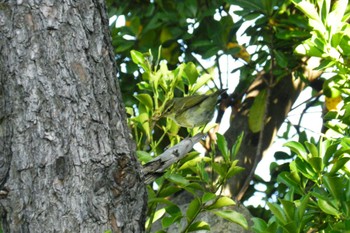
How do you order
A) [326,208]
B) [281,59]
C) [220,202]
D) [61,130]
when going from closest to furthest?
[61,130], [326,208], [220,202], [281,59]

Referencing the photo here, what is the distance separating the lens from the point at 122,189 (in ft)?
7.67

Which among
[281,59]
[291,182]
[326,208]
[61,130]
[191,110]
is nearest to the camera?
[61,130]

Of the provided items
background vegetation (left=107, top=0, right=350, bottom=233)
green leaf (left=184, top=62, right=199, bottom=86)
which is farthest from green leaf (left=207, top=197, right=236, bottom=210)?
green leaf (left=184, top=62, right=199, bottom=86)

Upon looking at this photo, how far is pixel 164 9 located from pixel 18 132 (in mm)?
2247

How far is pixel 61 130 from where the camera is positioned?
236 cm

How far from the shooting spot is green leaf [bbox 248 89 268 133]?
446cm

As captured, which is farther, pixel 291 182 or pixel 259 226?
pixel 291 182

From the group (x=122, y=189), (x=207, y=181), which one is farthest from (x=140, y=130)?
(x=122, y=189)

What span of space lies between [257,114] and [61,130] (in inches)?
89.1

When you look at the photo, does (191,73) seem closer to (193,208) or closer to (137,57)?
(137,57)

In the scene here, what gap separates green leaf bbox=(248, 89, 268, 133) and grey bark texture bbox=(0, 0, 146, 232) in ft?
6.70

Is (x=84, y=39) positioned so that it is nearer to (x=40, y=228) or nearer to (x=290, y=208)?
(x=40, y=228)

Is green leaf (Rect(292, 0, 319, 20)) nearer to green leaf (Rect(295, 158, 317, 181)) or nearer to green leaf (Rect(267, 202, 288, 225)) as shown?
green leaf (Rect(295, 158, 317, 181))

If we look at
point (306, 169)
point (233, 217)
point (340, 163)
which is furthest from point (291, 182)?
point (233, 217)
